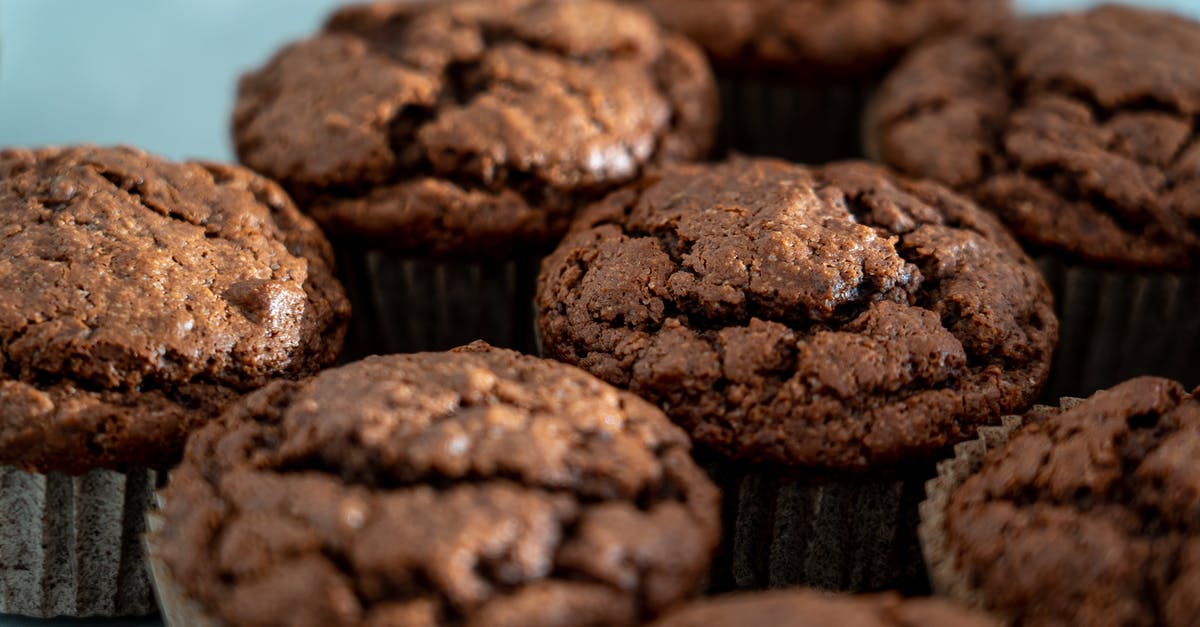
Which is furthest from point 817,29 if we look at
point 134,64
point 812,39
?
point 134,64

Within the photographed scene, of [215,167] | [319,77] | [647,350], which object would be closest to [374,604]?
[647,350]

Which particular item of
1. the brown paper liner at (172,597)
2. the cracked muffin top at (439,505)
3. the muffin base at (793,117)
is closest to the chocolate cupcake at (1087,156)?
the muffin base at (793,117)

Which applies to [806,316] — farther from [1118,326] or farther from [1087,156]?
[1118,326]

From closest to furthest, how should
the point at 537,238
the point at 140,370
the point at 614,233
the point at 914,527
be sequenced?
the point at 140,370 → the point at 914,527 → the point at 614,233 → the point at 537,238

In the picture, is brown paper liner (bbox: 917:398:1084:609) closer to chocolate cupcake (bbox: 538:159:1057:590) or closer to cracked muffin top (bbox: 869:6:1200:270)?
chocolate cupcake (bbox: 538:159:1057:590)

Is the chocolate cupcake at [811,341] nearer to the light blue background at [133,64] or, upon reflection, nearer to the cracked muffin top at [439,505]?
the cracked muffin top at [439,505]

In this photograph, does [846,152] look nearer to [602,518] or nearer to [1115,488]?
[1115,488]
